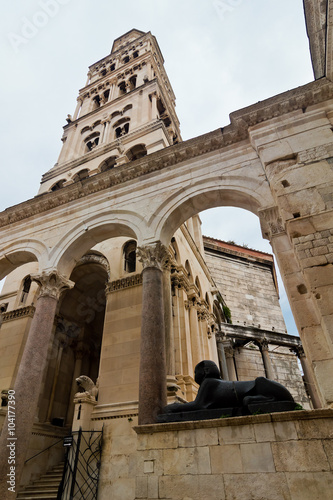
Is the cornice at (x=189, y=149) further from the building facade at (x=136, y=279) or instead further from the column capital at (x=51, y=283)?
the column capital at (x=51, y=283)

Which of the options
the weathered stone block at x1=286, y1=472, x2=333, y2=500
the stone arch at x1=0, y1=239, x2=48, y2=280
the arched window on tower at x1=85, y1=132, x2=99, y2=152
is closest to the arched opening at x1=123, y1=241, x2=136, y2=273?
the stone arch at x1=0, y1=239, x2=48, y2=280

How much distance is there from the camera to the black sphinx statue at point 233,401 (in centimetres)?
430

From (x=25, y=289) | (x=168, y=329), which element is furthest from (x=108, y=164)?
(x=168, y=329)

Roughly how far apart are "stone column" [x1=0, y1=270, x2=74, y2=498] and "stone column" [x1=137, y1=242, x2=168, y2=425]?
288 centimetres

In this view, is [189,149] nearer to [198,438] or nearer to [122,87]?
[198,438]

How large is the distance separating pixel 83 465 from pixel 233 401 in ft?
14.9

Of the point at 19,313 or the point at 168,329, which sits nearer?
the point at 168,329

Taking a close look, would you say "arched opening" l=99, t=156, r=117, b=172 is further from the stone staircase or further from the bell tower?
the stone staircase

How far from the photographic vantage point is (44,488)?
820 cm

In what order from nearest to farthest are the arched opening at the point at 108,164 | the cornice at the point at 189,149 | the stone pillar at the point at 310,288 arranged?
the stone pillar at the point at 310,288, the cornice at the point at 189,149, the arched opening at the point at 108,164

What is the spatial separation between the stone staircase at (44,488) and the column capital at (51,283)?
16.2 feet

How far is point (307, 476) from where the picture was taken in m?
3.55

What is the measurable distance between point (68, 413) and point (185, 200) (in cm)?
949

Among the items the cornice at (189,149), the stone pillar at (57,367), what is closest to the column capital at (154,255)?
the cornice at (189,149)
